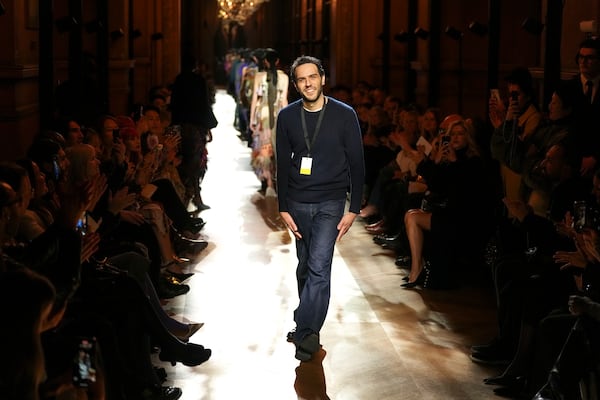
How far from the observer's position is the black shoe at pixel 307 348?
6.10 meters

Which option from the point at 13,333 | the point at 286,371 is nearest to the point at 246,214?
the point at 286,371

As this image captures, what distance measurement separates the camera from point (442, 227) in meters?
7.94

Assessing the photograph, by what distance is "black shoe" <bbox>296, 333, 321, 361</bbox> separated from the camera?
6.10 meters

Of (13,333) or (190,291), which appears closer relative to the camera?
(13,333)

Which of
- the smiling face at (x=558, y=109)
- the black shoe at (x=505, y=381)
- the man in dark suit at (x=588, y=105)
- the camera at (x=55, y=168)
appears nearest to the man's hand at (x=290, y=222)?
the camera at (x=55, y=168)

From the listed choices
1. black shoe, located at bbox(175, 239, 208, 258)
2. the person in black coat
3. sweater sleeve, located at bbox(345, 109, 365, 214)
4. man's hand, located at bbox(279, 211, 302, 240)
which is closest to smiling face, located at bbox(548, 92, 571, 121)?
sweater sleeve, located at bbox(345, 109, 365, 214)

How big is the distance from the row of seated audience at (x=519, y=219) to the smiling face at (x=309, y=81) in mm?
1348

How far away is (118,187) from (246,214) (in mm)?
4614

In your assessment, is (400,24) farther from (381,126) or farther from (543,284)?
(543,284)

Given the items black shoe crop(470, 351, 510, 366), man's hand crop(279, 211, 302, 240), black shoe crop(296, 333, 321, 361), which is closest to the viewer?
black shoe crop(470, 351, 510, 366)

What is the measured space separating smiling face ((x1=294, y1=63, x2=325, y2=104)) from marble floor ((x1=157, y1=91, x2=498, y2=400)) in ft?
4.70

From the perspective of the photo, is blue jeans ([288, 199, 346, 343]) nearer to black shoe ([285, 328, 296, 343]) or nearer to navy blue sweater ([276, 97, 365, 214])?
navy blue sweater ([276, 97, 365, 214])

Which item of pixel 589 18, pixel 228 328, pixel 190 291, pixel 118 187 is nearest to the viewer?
pixel 228 328

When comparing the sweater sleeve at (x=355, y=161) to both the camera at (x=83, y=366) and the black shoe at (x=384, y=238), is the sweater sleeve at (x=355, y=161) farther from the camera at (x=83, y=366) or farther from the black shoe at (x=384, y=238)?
the black shoe at (x=384, y=238)
